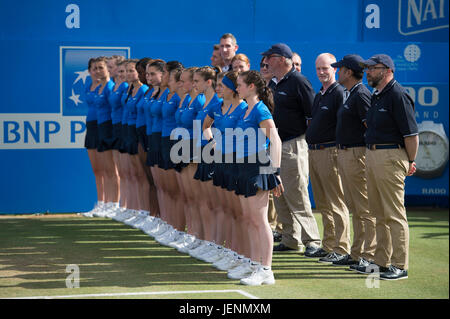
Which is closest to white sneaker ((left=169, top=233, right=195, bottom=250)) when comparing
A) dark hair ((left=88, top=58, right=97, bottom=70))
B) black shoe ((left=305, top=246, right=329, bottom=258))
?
black shoe ((left=305, top=246, right=329, bottom=258))

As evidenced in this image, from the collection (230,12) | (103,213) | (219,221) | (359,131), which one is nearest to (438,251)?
(359,131)

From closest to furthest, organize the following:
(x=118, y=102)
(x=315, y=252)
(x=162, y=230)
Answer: (x=315, y=252)
(x=162, y=230)
(x=118, y=102)

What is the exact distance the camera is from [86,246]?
868cm

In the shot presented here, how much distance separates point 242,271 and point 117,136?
4134 millimetres

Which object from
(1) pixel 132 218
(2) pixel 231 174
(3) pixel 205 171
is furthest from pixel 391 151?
(1) pixel 132 218

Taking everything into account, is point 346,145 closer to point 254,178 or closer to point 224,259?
point 254,178

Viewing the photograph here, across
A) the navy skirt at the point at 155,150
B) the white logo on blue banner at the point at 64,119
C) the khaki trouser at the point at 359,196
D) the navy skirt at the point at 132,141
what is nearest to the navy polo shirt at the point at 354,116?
the khaki trouser at the point at 359,196

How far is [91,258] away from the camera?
26.1ft

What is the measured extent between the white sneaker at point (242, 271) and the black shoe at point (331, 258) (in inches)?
43.5

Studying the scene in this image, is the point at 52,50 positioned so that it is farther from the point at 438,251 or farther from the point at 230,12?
the point at 438,251

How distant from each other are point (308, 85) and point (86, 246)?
3.10 m

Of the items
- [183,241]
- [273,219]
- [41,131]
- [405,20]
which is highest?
[405,20]

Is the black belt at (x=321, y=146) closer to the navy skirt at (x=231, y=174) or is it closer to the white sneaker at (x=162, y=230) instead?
the navy skirt at (x=231, y=174)

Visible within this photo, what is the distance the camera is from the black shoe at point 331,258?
781 cm
